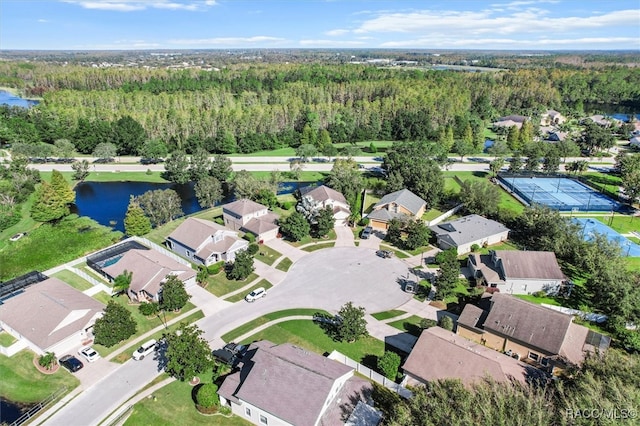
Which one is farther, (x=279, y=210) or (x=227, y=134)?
(x=227, y=134)

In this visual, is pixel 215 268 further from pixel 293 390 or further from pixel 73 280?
pixel 293 390

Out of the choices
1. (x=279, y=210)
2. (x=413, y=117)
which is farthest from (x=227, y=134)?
(x=413, y=117)

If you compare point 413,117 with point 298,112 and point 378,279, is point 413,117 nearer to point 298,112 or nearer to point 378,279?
point 298,112

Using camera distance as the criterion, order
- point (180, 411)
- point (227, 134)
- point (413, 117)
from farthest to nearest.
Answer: point (413, 117) < point (227, 134) < point (180, 411)

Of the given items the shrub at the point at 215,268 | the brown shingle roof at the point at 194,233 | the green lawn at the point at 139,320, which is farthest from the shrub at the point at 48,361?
the brown shingle roof at the point at 194,233

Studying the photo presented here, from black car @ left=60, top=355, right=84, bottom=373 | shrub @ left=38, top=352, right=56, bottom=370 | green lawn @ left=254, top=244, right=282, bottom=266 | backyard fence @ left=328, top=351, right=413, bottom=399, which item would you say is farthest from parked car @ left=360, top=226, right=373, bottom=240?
shrub @ left=38, top=352, right=56, bottom=370

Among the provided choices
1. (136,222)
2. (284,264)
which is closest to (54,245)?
(136,222)
